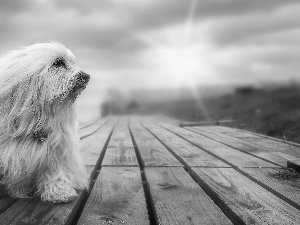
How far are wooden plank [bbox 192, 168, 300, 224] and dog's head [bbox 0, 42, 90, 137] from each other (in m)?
1.14

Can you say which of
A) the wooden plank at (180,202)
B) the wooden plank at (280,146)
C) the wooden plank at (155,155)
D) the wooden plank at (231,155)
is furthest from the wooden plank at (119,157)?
the wooden plank at (280,146)

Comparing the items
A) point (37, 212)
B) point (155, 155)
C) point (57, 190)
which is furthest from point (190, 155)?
point (37, 212)

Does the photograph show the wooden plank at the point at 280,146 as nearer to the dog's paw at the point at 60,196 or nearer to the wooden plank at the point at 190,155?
the wooden plank at the point at 190,155

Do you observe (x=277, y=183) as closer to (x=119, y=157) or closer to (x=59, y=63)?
(x=119, y=157)

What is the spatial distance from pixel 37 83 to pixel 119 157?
1480 mm

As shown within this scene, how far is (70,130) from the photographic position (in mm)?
2385

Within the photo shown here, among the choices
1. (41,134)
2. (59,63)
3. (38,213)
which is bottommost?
(38,213)

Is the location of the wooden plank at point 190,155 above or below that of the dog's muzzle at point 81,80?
below

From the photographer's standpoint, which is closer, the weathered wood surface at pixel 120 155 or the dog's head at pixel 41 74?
the dog's head at pixel 41 74

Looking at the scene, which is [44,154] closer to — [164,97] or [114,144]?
[114,144]

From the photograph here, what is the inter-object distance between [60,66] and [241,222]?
1.56 meters

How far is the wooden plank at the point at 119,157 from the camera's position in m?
3.23

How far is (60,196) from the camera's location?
6.77ft

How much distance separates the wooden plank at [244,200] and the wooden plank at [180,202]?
7 cm
